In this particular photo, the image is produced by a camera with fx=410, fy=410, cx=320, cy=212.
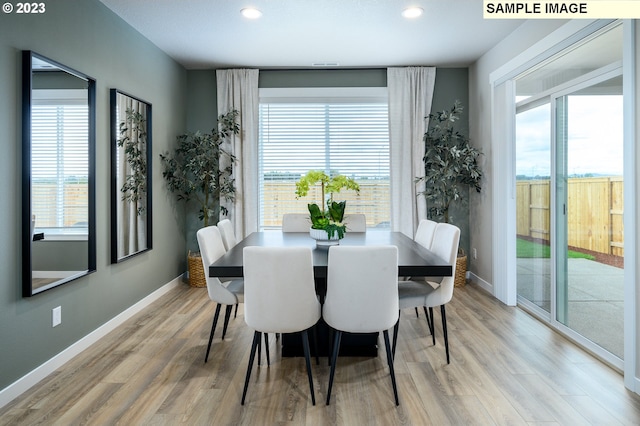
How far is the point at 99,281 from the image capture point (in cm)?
321

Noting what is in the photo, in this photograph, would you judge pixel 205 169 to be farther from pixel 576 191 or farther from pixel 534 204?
pixel 576 191

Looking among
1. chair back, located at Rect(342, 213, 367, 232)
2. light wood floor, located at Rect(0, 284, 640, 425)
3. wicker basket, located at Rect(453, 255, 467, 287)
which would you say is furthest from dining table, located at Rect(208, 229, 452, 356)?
wicker basket, located at Rect(453, 255, 467, 287)

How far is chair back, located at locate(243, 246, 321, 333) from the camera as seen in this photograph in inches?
83.3

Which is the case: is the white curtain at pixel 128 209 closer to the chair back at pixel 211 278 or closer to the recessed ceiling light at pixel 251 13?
the chair back at pixel 211 278

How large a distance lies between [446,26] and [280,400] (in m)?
3.47

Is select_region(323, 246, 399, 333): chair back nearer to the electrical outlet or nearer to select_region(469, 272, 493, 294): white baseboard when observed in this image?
the electrical outlet

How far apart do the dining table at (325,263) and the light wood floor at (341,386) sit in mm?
111

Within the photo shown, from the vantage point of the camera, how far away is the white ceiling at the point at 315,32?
11.1 feet

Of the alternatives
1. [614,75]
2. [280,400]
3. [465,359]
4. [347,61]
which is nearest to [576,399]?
[465,359]

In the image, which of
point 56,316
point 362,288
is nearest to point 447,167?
point 362,288

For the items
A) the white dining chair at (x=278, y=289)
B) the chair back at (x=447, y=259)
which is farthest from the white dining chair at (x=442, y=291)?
the white dining chair at (x=278, y=289)

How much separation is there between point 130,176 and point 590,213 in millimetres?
3698

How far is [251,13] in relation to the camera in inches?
138

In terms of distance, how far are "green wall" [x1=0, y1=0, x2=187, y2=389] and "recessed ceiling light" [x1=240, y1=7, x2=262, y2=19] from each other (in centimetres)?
111
